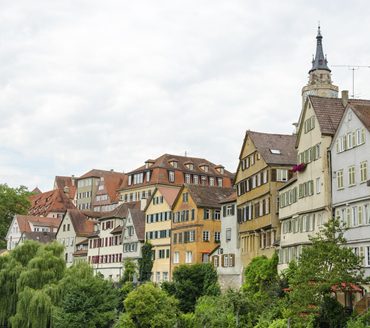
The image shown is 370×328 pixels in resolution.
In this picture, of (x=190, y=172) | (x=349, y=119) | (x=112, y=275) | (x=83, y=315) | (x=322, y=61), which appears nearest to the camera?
(x=349, y=119)

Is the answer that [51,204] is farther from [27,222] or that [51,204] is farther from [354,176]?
[354,176]

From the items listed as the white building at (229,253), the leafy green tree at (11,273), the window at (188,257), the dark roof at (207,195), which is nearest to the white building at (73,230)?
the dark roof at (207,195)

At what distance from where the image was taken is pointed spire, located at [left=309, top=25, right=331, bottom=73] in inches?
5094

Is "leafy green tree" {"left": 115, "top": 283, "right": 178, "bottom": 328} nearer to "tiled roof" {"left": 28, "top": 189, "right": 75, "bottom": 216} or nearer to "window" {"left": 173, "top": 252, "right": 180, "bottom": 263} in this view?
"window" {"left": 173, "top": 252, "right": 180, "bottom": 263}

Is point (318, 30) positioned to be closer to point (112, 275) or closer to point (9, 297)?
point (112, 275)

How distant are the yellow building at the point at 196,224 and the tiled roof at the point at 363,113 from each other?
103 feet

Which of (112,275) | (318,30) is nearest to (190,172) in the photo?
(112,275)

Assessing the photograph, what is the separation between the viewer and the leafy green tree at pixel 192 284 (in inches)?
2579

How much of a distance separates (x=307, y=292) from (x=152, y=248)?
44.8m

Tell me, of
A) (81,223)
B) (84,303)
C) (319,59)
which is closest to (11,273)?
(84,303)

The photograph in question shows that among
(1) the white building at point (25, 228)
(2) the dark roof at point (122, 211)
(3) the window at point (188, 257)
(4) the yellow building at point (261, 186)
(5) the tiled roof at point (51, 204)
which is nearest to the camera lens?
(4) the yellow building at point (261, 186)

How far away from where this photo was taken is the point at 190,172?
117 meters

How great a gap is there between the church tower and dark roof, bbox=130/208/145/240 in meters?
50.7

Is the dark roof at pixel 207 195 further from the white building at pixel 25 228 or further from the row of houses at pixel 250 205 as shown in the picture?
the white building at pixel 25 228
